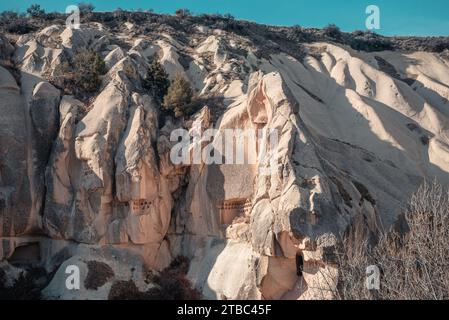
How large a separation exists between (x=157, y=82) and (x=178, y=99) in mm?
2337

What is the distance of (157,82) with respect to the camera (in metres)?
25.4

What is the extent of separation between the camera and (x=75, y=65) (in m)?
25.9

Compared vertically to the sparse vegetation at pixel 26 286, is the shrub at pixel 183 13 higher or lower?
higher

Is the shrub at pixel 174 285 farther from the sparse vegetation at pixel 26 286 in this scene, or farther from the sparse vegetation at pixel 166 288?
the sparse vegetation at pixel 26 286

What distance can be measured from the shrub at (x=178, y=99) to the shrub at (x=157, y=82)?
3.82 ft

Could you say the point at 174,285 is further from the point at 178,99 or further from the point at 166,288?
the point at 178,99

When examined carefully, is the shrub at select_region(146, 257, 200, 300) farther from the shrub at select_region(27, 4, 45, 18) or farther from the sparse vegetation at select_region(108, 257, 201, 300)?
the shrub at select_region(27, 4, 45, 18)

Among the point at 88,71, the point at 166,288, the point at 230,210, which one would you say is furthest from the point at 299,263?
the point at 88,71

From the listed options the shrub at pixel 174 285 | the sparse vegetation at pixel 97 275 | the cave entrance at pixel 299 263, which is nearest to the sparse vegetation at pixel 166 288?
the shrub at pixel 174 285

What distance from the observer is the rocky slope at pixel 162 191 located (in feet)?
60.7

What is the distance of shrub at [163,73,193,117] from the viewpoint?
2342 centimetres

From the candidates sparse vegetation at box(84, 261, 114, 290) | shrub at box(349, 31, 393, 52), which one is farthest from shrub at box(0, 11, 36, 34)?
shrub at box(349, 31, 393, 52)

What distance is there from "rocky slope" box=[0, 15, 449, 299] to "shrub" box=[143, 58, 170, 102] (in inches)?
22.1
